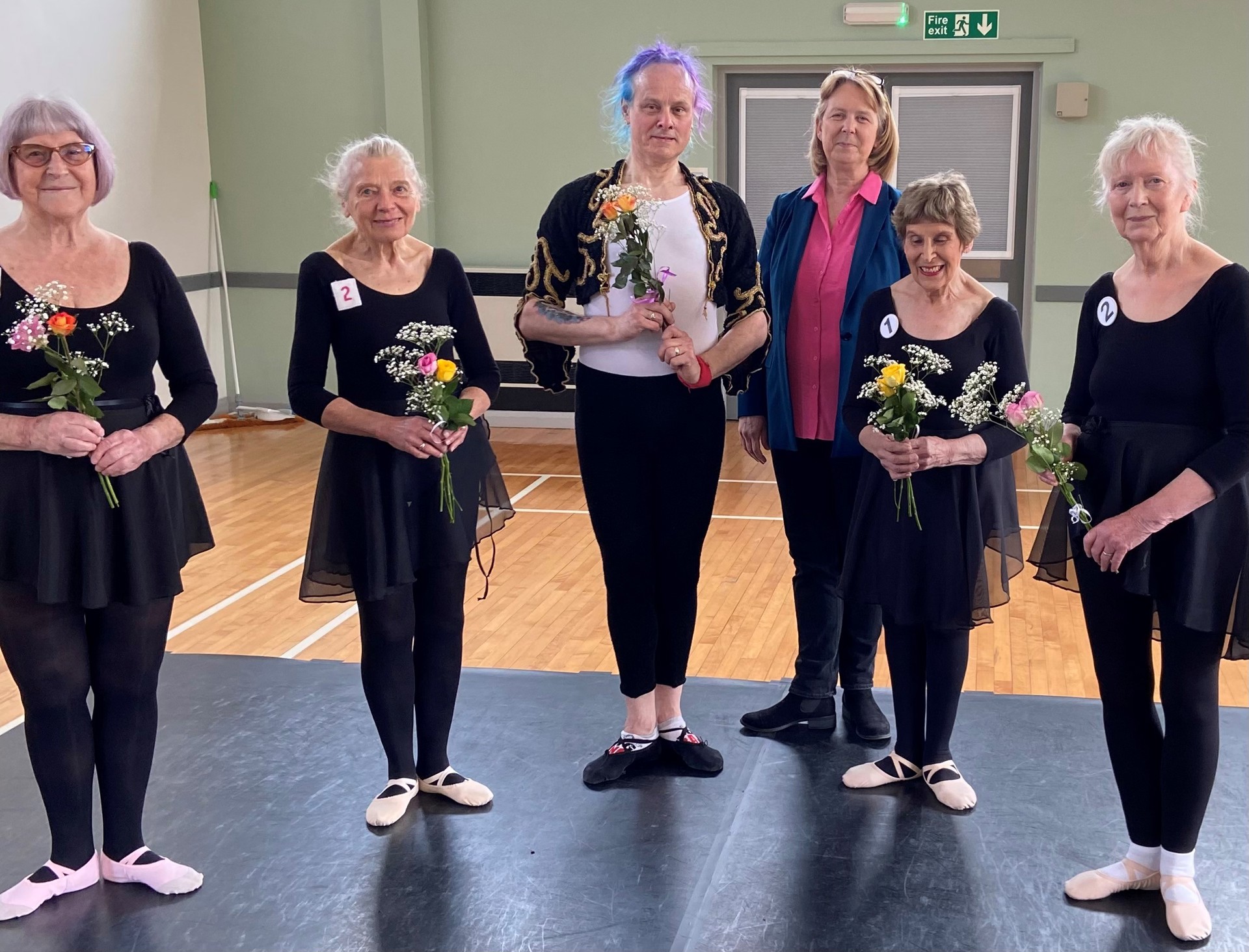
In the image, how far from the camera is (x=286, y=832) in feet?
9.29

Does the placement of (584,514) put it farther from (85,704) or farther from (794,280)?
(85,704)

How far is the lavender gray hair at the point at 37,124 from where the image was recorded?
230cm

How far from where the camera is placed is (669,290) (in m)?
2.89

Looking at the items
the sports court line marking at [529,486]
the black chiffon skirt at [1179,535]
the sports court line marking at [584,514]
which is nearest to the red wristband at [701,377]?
the black chiffon skirt at [1179,535]

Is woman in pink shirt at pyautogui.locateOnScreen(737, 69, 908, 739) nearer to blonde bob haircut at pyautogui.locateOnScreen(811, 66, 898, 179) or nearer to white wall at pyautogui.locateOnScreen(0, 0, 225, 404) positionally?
blonde bob haircut at pyautogui.locateOnScreen(811, 66, 898, 179)

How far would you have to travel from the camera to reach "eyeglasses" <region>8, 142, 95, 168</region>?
2307 millimetres

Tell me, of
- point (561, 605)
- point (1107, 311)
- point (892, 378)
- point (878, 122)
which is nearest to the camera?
point (1107, 311)

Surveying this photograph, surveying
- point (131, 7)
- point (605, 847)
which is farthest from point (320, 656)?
point (131, 7)

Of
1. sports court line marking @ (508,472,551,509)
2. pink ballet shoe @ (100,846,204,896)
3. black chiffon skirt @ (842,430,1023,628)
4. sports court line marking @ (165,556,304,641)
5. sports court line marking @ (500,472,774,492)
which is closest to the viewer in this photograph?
pink ballet shoe @ (100,846,204,896)

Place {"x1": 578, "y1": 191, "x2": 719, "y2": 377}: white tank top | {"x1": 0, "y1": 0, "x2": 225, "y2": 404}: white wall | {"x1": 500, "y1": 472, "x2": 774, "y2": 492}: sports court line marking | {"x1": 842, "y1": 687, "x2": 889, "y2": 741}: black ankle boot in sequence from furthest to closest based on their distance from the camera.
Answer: {"x1": 0, "y1": 0, "x2": 225, "y2": 404}: white wall < {"x1": 500, "y1": 472, "x2": 774, "y2": 492}: sports court line marking < {"x1": 842, "y1": 687, "x2": 889, "y2": 741}: black ankle boot < {"x1": 578, "y1": 191, "x2": 719, "y2": 377}: white tank top

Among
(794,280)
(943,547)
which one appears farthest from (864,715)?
(794,280)

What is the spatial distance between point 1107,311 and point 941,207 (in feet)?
1.65

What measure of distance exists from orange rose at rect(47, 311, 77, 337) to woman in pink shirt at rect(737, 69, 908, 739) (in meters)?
1.65

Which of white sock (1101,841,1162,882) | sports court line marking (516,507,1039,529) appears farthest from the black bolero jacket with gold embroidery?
sports court line marking (516,507,1039,529)
